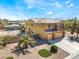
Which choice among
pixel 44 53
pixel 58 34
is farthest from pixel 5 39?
pixel 58 34

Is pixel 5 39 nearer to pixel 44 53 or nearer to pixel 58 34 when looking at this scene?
pixel 44 53

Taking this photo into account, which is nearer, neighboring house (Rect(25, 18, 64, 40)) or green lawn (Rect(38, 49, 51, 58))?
green lawn (Rect(38, 49, 51, 58))

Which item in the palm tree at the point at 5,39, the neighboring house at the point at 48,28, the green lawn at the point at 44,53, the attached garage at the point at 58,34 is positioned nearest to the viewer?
the green lawn at the point at 44,53

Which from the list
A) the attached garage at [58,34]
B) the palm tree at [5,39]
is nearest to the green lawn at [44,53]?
the palm tree at [5,39]

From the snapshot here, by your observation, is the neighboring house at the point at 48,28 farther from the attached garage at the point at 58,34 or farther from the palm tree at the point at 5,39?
the palm tree at the point at 5,39

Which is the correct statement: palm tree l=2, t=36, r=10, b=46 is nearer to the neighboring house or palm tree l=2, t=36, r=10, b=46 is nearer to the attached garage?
the neighboring house

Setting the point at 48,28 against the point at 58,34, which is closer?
the point at 48,28

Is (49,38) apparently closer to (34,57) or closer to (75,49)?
(75,49)

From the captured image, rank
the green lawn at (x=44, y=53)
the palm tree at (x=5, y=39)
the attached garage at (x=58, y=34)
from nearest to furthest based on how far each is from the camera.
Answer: the green lawn at (x=44, y=53)
the palm tree at (x=5, y=39)
the attached garage at (x=58, y=34)

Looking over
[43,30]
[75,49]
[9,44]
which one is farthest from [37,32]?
[75,49]

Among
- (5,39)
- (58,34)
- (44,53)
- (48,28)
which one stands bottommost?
(44,53)

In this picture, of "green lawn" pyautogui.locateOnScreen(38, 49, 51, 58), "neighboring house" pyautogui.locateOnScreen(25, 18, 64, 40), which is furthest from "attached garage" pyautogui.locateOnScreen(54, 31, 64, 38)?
"green lawn" pyautogui.locateOnScreen(38, 49, 51, 58)
